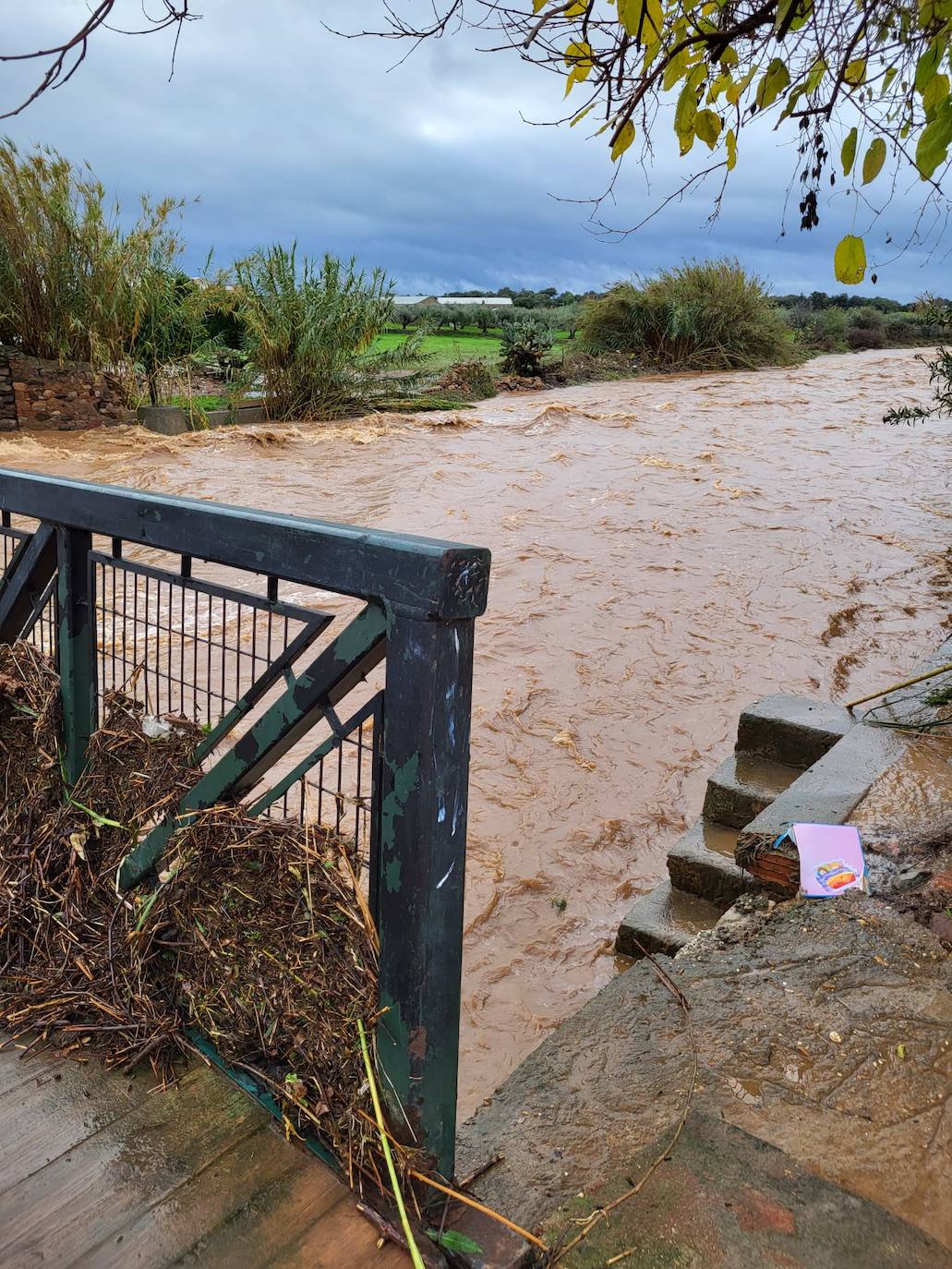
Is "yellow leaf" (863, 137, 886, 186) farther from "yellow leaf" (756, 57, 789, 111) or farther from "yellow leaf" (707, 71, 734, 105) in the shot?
"yellow leaf" (707, 71, 734, 105)

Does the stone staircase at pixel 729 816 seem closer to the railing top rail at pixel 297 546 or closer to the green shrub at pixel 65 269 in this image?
the railing top rail at pixel 297 546

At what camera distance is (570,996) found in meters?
3.46

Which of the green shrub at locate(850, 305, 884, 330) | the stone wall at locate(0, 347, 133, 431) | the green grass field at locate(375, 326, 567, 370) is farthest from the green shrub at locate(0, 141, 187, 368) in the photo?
the green shrub at locate(850, 305, 884, 330)

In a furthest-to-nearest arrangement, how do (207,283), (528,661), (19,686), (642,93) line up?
(207,283), (528,661), (642,93), (19,686)

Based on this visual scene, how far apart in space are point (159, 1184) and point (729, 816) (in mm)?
2776

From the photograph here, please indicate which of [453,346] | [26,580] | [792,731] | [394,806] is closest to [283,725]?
[394,806]

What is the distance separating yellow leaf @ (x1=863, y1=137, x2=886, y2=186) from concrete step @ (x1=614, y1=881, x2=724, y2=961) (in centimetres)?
232

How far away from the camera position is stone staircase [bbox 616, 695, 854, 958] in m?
3.36

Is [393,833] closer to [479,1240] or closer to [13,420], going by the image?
[479,1240]

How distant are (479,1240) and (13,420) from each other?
13.6m

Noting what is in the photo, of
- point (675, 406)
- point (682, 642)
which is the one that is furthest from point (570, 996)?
point (675, 406)

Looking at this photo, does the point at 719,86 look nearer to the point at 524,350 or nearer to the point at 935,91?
the point at 935,91

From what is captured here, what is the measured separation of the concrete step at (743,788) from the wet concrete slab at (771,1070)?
3.37 ft

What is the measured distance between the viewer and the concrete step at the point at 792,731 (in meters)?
4.01
